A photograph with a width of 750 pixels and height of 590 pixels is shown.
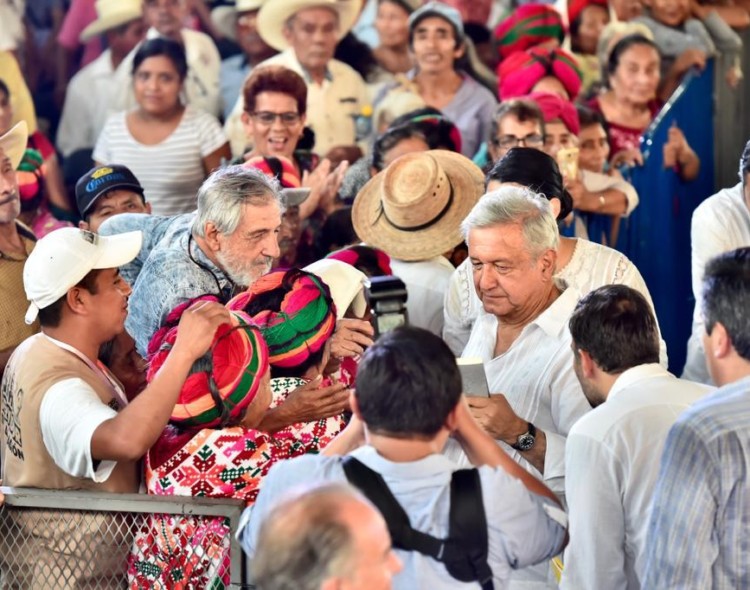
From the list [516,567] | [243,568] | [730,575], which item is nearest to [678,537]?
[730,575]

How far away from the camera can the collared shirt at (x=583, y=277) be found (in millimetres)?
4262

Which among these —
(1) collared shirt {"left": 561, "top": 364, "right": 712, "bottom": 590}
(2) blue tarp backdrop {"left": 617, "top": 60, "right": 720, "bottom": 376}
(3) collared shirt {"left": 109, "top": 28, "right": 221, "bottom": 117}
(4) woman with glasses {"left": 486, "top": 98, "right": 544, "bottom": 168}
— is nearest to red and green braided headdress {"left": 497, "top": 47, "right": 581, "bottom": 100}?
(2) blue tarp backdrop {"left": 617, "top": 60, "right": 720, "bottom": 376}

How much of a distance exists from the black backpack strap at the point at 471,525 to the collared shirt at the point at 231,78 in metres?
5.58

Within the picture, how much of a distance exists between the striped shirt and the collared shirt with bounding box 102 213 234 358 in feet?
9.56

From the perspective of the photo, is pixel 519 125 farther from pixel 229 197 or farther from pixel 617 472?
pixel 617 472

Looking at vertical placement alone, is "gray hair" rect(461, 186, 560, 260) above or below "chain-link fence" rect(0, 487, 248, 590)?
above

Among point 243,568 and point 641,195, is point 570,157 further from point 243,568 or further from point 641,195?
point 243,568

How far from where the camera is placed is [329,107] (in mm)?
7613

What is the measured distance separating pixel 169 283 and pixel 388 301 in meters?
1.41

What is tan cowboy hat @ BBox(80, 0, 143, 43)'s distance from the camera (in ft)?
27.1

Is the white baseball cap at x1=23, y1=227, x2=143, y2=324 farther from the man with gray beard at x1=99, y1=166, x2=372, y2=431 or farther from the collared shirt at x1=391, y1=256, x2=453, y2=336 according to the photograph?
the collared shirt at x1=391, y1=256, x2=453, y2=336

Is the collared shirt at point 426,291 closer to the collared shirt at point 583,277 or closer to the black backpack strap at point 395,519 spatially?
the collared shirt at point 583,277

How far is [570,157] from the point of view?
236 inches

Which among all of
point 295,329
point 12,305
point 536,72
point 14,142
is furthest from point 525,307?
point 536,72
